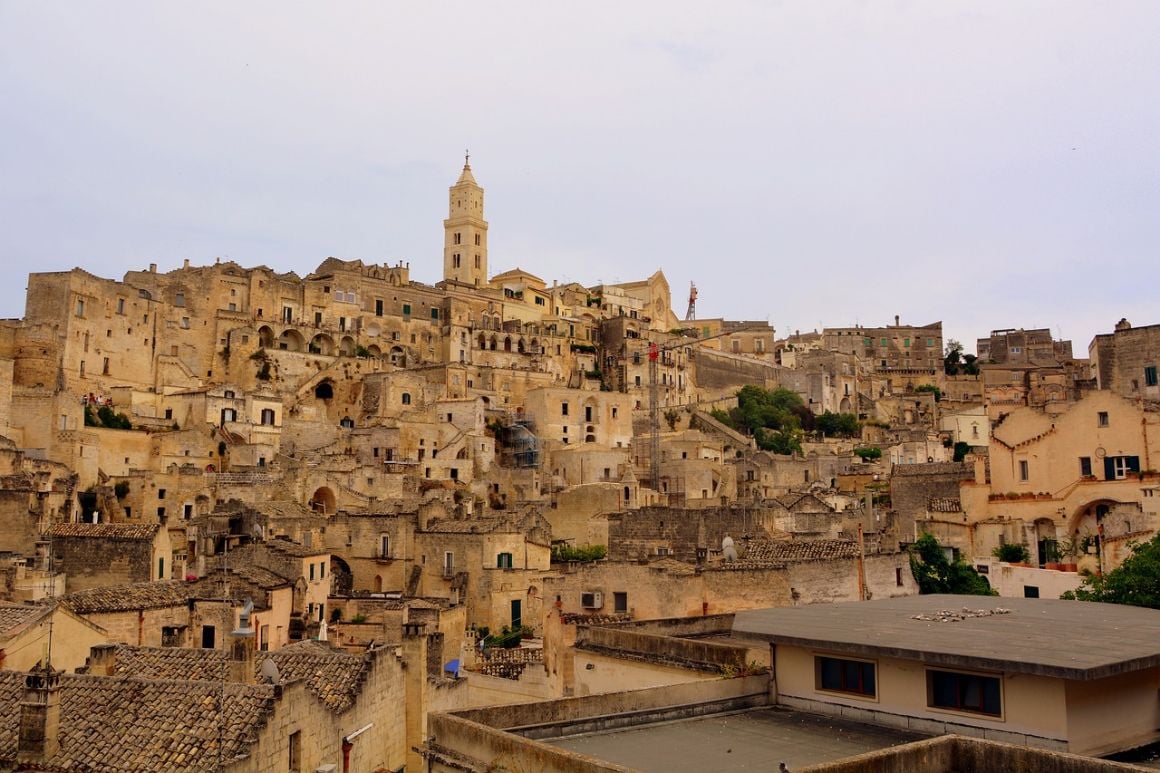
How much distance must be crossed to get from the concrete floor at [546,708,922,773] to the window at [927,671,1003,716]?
525mm

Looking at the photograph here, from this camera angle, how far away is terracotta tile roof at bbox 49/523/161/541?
3212cm

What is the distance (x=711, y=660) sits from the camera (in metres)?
14.5

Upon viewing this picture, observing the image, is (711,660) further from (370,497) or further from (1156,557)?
(370,497)

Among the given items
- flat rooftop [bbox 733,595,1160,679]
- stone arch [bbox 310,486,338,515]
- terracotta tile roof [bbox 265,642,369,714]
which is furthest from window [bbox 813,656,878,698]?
stone arch [bbox 310,486,338,515]

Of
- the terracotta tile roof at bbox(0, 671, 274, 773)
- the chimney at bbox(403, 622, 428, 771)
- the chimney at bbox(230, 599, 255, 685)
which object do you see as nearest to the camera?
the terracotta tile roof at bbox(0, 671, 274, 773)

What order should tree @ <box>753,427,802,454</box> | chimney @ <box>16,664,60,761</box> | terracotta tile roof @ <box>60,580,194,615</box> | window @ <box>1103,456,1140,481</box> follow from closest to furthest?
chimney @ <box>16,664,60,761</box>, terracotta tile roof @ <box>60,580,194,615</box>, window @ <box>1103,456,1140,481</box>, tree @ <box>753,427,802,454</box>

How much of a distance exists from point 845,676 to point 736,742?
1.89 metres

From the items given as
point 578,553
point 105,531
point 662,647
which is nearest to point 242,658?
point 662,647

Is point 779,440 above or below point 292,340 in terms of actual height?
below

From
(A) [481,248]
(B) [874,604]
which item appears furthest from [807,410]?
(B) [874,604]

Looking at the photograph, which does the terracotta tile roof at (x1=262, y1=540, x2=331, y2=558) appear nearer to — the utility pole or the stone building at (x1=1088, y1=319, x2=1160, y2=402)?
the utility pole

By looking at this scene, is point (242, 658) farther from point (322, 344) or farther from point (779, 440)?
point (779, 440)

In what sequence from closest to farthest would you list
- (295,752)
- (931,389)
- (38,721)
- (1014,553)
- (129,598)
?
(38,721)
(295,752)
(129,598)
(1014,553)
(931,389)

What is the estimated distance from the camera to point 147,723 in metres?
14.8
